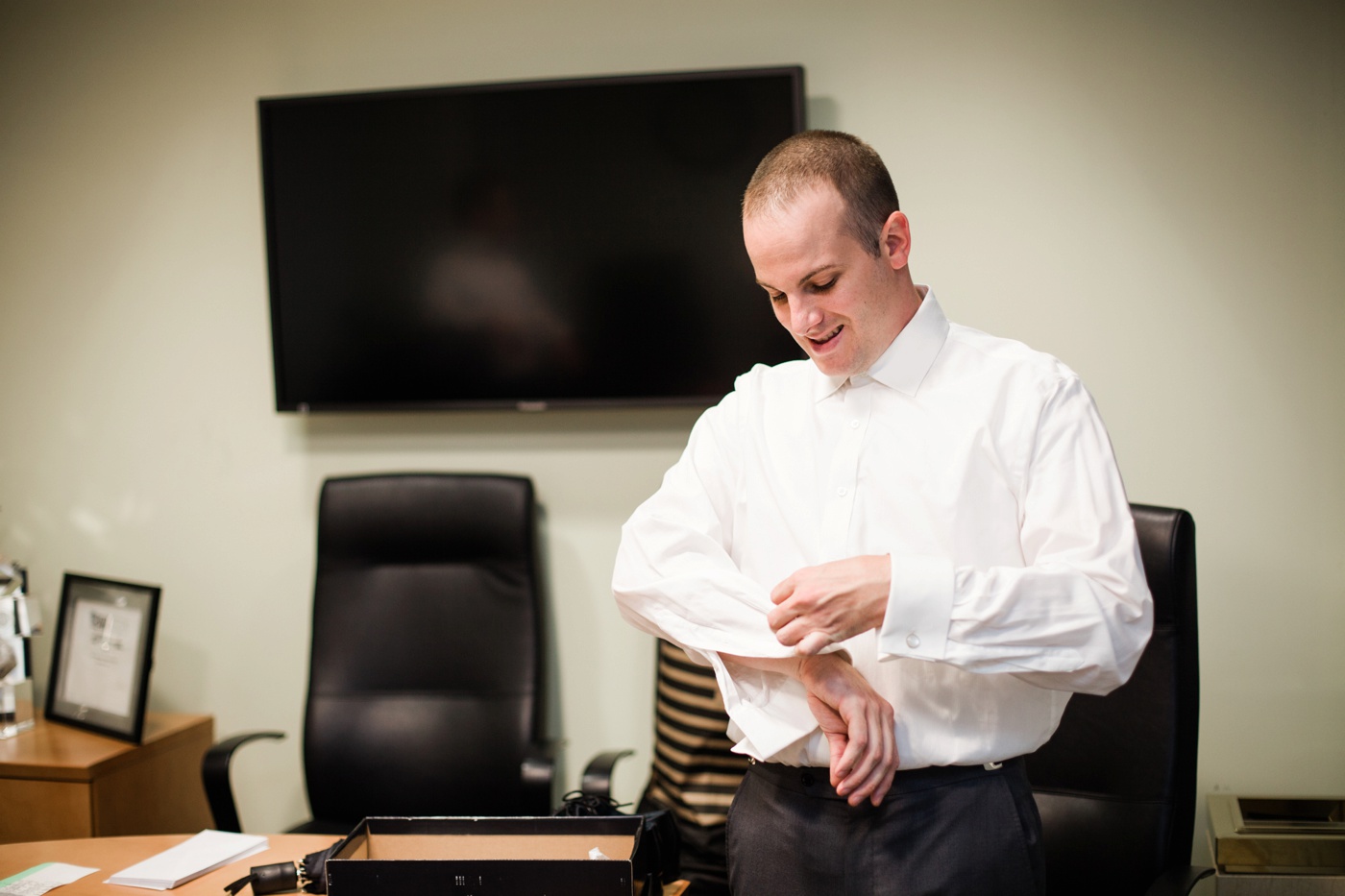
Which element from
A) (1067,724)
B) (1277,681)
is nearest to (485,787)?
(1067,724)

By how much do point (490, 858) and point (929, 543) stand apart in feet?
2.46

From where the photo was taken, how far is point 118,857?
1.71 meters

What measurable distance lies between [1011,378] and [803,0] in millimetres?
1507

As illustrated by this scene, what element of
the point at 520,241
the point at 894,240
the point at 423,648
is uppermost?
the point at 520,241

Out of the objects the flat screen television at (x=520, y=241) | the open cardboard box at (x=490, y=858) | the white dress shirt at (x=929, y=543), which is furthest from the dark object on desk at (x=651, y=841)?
the flat screen television at (x=520, y=241)

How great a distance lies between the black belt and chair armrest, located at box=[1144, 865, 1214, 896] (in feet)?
1.36

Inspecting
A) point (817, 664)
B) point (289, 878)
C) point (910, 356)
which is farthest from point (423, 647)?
point (910, 356)

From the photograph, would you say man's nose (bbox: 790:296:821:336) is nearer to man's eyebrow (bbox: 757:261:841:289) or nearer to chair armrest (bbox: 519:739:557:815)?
man's eyebrow (bbox: 757:261:841:289)

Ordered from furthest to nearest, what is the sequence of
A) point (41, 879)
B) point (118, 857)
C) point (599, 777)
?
point (599, 777) < point (118, 857) < point (41, 879)

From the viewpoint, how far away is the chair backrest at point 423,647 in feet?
7.89

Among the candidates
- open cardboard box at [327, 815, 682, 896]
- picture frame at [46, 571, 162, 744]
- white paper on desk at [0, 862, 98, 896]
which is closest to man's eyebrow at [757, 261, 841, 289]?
open cardboard box at [327, 815, 682, 896]

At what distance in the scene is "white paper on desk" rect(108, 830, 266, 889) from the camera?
1577 mm

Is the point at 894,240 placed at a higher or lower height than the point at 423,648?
higher

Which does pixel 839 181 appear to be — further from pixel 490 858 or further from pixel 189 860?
pixel 189 860
